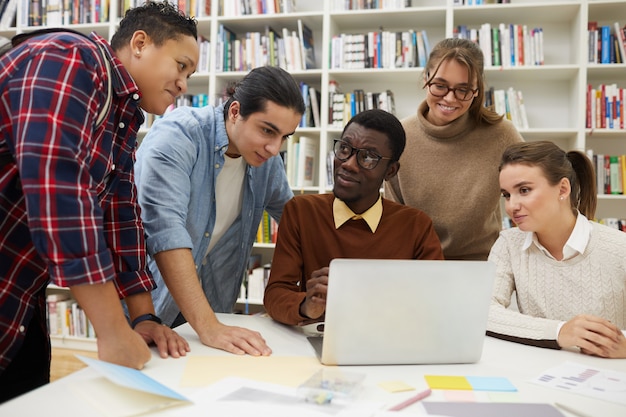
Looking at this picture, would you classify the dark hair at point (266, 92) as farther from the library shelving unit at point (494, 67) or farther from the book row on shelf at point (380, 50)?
the book row on shelf at point (380, 50)

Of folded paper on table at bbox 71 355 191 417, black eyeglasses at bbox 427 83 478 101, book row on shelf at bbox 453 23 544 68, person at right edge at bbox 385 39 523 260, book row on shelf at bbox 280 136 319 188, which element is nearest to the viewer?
folded paper on table at bbox 71 355 191 417

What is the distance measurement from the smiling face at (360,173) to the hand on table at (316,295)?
18.7 inches

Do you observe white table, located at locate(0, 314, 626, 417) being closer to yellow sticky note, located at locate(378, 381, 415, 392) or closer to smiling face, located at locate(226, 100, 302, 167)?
yellow sticky note, located at locate(378, 381, 415, 392)

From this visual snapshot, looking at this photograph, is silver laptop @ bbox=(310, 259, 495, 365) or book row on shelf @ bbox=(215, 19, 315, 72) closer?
silver laptop @ bbox=(310, 259, 495, 365)

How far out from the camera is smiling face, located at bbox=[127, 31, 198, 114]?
114cm

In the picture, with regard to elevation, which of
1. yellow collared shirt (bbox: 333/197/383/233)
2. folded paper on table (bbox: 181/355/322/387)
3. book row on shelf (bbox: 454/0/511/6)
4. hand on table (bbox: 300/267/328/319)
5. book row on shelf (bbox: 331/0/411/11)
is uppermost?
book row on shelf (bbox: 331/0/411/11)

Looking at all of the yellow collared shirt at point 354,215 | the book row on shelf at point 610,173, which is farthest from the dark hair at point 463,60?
the book row on shelf at point 610,173

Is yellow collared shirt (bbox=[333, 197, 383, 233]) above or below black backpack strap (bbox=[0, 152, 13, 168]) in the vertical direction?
below

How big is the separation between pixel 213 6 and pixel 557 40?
2.30 meters

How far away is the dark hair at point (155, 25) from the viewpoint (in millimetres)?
1140

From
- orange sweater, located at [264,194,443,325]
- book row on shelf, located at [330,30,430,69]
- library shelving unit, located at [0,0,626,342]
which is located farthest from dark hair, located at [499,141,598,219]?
book row on shelf, located at [330,30,430,69]

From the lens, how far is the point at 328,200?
1.78 m

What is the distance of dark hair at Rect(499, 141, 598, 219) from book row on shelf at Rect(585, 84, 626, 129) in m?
1.74

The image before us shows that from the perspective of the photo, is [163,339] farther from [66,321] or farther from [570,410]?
[66,321]
